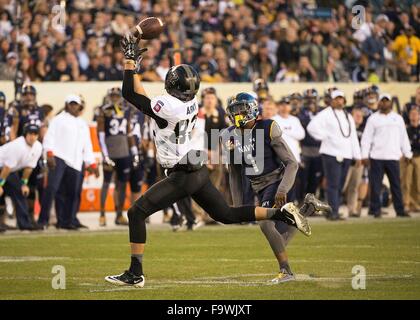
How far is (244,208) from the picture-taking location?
30.5ft

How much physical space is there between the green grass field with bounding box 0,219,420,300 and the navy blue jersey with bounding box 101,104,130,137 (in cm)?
186

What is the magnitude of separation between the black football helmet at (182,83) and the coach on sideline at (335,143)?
8127mm

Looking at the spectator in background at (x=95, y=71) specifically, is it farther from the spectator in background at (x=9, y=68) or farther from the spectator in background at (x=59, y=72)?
the spectator in background at (x=9, y=68)

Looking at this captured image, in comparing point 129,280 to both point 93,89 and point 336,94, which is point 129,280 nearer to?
point 336,94

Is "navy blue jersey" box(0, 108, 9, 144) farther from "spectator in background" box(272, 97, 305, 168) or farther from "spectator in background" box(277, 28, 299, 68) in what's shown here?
"spectator in background" box(277, 28, 299, 68)

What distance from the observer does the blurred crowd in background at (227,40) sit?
1998 cm

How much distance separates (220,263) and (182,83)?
2654 mm

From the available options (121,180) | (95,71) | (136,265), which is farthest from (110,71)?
(136,265)

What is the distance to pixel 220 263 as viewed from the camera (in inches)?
439

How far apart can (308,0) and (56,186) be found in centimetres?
1092

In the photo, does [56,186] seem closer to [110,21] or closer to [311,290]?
[110,21]
